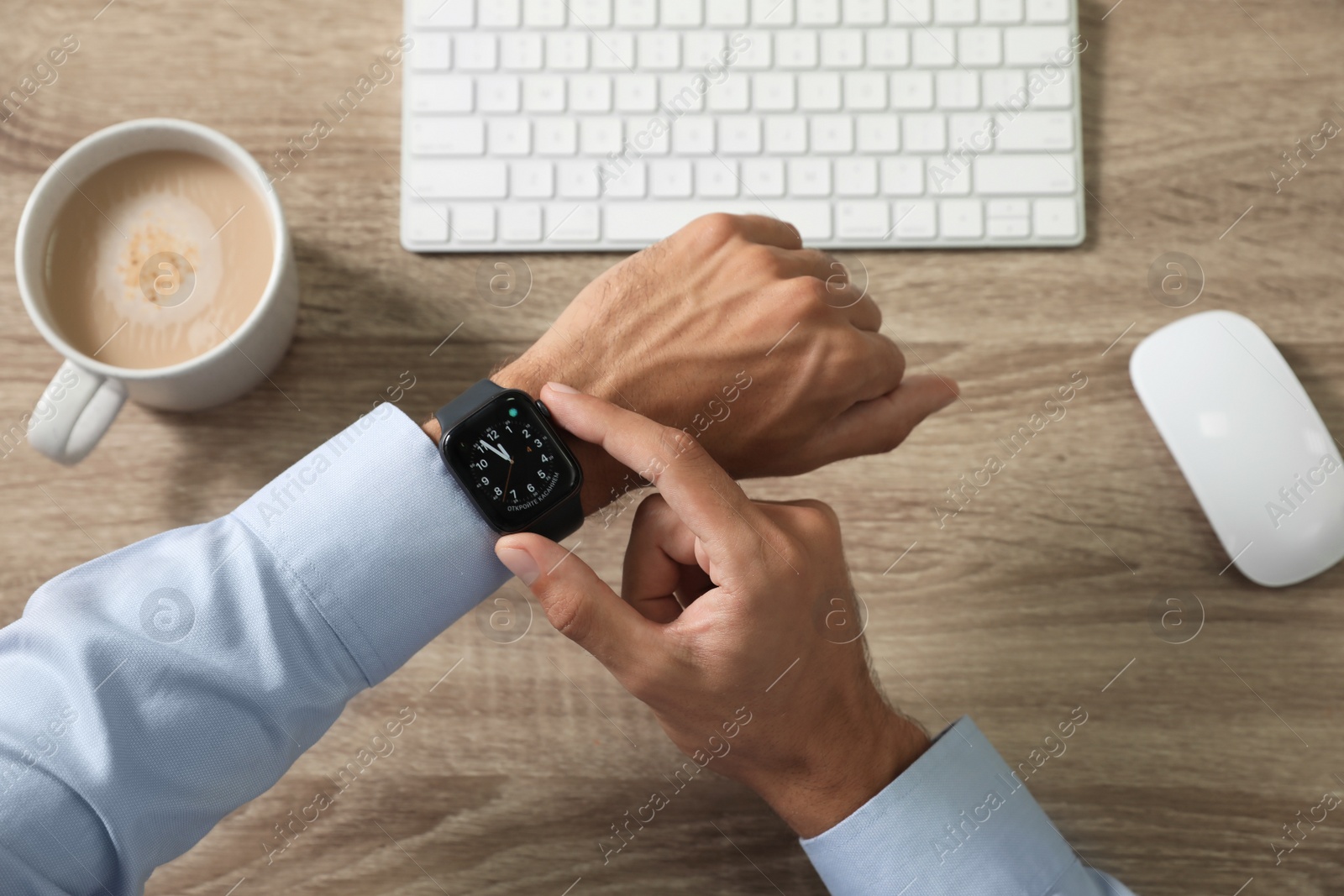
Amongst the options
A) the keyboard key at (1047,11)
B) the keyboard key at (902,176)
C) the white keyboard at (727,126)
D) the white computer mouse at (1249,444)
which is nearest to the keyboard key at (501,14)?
the white keyboard at (727,126)

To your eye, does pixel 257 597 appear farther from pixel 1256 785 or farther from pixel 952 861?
pixel 1256 785

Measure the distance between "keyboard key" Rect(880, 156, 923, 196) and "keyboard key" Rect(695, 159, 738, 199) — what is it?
0.12m

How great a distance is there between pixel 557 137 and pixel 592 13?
0.11 m

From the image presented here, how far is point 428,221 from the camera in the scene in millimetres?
740

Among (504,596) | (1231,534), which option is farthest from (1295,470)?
(504,596)

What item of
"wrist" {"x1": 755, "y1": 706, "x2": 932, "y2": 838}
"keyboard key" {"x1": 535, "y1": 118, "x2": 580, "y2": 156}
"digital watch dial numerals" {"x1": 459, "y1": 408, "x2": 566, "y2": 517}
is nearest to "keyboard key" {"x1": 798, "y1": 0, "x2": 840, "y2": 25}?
"keyboard key" {"x1": 535, "y1": 118, "x2": 580, "y2": 156}

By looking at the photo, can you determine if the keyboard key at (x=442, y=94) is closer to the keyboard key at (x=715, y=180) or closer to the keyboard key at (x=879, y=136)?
the keyboard key at (x=715, y=180)

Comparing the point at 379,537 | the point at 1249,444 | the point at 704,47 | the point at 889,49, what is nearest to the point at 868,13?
the point at 889,49

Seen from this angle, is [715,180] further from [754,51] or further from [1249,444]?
[1249,444]

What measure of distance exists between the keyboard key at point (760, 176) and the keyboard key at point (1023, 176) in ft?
0.52

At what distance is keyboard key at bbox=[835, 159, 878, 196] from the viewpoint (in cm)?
74

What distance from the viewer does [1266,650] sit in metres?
0.73

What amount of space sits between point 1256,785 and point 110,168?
96 centimetres

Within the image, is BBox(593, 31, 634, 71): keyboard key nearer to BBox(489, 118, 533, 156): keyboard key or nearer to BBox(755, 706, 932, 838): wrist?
BBox(489, 118, 533, 156): keyboard key
